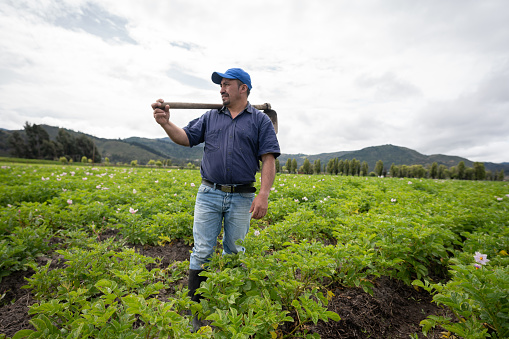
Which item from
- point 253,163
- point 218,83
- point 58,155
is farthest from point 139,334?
point 58,155

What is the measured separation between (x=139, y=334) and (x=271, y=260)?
4.53 feet

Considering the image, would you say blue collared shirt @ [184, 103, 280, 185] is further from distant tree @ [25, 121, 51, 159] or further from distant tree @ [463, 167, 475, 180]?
distant tree @ [25, 121, 51, 159]

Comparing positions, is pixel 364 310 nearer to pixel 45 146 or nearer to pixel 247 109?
pixel 247 109

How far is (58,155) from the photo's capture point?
95062 millimetres

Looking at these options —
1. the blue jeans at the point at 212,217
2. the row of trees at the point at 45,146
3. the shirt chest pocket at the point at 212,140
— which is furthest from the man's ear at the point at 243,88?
the row of trees at the point at 45,146

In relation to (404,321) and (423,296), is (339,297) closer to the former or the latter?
(404,321)

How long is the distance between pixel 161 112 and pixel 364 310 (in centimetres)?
366

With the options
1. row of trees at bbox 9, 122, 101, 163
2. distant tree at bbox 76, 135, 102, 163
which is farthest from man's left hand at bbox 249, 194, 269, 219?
distant tree at bbox 76, 135, 102, 163

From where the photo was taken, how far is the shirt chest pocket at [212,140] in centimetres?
308

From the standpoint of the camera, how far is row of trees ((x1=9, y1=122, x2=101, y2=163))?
288 feet

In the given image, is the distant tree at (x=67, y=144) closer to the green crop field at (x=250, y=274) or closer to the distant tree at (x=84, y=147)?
the distant tree at (x=84, y=147)

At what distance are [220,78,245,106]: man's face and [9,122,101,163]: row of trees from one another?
97.2 m

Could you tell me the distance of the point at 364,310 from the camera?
10.3 ft

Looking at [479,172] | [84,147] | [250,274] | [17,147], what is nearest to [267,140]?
[250,274]
